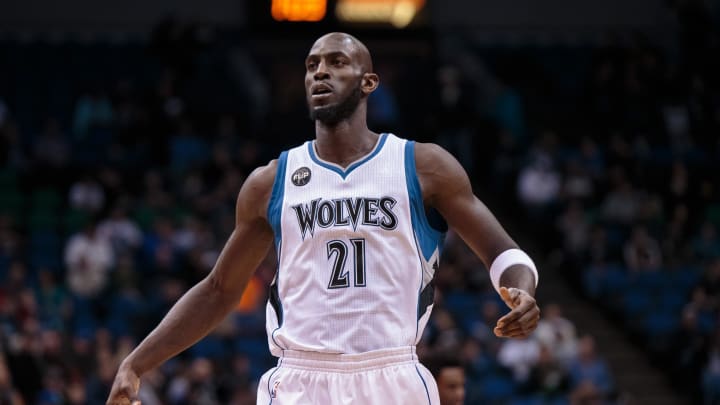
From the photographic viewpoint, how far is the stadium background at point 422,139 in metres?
14.8

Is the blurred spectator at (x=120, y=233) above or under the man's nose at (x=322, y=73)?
under

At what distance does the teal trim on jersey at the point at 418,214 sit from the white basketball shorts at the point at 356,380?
47 centimetres

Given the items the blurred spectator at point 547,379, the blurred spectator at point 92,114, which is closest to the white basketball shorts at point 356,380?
the blurred spectator at point 547,379

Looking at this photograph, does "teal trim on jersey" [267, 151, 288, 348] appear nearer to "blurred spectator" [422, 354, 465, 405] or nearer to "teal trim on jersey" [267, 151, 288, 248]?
"teal trim on jersey" [267, 151, 288, 248]

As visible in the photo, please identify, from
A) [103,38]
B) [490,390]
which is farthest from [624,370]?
[103,38]

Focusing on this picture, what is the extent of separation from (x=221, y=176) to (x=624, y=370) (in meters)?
6.88

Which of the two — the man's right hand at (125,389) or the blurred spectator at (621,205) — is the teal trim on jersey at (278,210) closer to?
the man's right hand at (125,389)

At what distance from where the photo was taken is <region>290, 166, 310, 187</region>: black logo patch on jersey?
17.0 ft

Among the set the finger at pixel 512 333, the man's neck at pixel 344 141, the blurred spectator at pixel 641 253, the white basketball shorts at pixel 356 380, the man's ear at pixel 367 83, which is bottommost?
the blurred spectator at pixel 641 253

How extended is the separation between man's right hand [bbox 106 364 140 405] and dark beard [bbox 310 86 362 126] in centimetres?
145

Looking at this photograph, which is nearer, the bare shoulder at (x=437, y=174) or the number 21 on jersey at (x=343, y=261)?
the number 21 on jersey at (x=343, y=261)

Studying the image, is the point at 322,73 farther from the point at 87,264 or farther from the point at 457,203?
the point at 87,264

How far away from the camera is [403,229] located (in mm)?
4988

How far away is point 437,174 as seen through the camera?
16.7 ft
